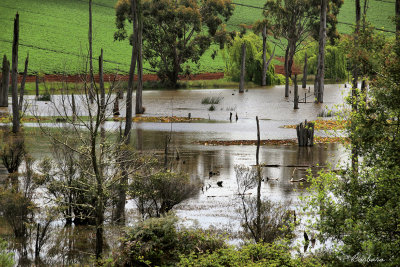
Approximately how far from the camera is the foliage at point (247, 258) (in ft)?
35.0

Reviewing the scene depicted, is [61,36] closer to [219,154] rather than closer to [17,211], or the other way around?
[219,154]

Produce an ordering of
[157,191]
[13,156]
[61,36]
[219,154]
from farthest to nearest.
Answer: [61,36]
[219,154]
[13,156]
[157,191]

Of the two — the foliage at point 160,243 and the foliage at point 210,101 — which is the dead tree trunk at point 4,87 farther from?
the foliage at point 160,243

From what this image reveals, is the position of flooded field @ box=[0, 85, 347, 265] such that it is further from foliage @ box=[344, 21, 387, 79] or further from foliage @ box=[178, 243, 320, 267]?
foliage @ box=[178, 243, 320, 267]

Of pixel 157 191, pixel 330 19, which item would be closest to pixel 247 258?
pixel 157 191

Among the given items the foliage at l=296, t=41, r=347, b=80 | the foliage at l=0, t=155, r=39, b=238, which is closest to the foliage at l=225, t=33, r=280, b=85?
the foliage at l=296, t=41, r=347, b=80

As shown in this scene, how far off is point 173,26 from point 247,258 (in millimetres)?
52110

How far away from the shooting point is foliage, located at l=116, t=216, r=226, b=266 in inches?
457

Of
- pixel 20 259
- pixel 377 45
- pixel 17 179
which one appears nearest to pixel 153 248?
pixel 20 259

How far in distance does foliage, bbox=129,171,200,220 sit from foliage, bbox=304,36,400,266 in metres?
6.43

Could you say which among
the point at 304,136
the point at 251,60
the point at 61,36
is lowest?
the point at 304,136

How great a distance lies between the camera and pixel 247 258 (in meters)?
Result: 11.0

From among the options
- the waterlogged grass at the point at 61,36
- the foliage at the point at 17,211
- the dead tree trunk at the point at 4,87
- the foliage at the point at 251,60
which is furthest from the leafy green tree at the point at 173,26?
the foliage at the point at 17,211

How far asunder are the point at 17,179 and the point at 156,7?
4300 centimetres
